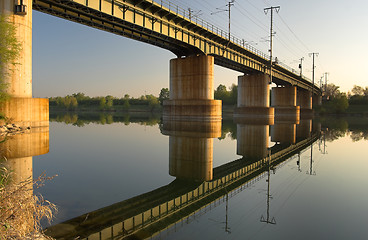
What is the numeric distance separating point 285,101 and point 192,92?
177 feet

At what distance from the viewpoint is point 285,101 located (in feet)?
295

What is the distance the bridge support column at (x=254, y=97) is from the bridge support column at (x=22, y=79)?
51825 mm

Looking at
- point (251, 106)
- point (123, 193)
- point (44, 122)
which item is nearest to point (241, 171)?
point (123, 193)

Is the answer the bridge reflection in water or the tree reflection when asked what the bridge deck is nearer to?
the tree reflection

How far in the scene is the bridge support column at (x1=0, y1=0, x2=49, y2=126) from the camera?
74.1 ft

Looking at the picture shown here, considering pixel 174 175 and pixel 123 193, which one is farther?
pixel 174 175

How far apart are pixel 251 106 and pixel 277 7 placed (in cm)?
2438

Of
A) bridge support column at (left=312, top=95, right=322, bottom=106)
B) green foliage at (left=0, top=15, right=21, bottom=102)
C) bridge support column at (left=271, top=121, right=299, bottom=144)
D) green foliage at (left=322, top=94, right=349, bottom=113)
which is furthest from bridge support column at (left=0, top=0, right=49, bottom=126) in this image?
bridge support column at (left=312, top=95, right=322, bottom=106)

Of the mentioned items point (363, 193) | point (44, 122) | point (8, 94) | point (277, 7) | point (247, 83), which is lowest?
point (363, 193)

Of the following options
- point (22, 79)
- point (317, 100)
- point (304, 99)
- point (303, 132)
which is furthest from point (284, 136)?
point (317, 100)

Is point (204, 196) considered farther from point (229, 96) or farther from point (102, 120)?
point (229, 96)

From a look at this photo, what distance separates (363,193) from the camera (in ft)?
30.9

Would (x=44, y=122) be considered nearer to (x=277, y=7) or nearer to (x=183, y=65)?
(x=183, y=65)

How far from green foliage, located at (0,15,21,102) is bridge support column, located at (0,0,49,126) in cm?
26
